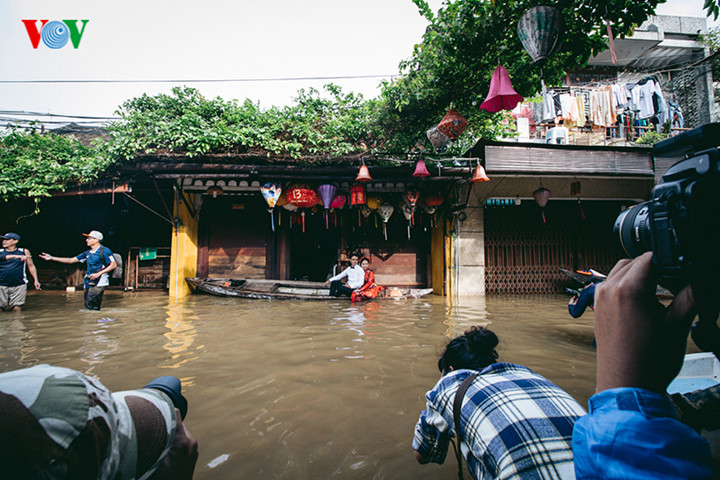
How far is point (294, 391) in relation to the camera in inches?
126

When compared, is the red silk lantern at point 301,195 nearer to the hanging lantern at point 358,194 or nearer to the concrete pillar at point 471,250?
the hanging lantern at point 358,194

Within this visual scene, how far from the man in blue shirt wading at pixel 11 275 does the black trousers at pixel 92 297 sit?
5.12 ft

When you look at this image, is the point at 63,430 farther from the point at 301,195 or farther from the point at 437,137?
the point at 301,195

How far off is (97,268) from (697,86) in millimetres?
21237

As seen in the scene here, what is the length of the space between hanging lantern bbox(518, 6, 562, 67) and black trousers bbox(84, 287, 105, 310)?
9.42m

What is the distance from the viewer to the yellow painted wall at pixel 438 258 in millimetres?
10793

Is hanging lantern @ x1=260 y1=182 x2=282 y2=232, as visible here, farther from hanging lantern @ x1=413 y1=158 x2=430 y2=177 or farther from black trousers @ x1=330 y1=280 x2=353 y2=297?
hanging lantern @ x1=413 y1=158 x2=430 y2=177

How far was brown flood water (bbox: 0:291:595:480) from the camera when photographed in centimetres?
227

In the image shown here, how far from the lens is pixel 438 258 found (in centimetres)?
1116

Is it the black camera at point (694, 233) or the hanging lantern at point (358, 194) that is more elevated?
the hanging lantern at point (358, 194)

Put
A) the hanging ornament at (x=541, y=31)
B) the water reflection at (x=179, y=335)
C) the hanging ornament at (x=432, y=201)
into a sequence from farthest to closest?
the hanging ornament at (x=432, y=201)
the hanging ornament at (x=541, y=31)
the water reflection at (x=179, y=335)

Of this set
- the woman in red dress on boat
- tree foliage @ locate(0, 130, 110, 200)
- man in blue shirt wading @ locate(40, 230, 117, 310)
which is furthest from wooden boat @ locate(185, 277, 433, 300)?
tree foliage @ locate(0, 130, 110, 200)

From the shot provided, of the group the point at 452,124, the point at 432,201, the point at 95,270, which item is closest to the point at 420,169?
the point at 432,201

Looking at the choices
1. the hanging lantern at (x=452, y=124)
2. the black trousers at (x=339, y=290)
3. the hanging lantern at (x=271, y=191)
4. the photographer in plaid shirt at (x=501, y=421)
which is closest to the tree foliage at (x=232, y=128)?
the hanging lantern at (x=271, y=191)
